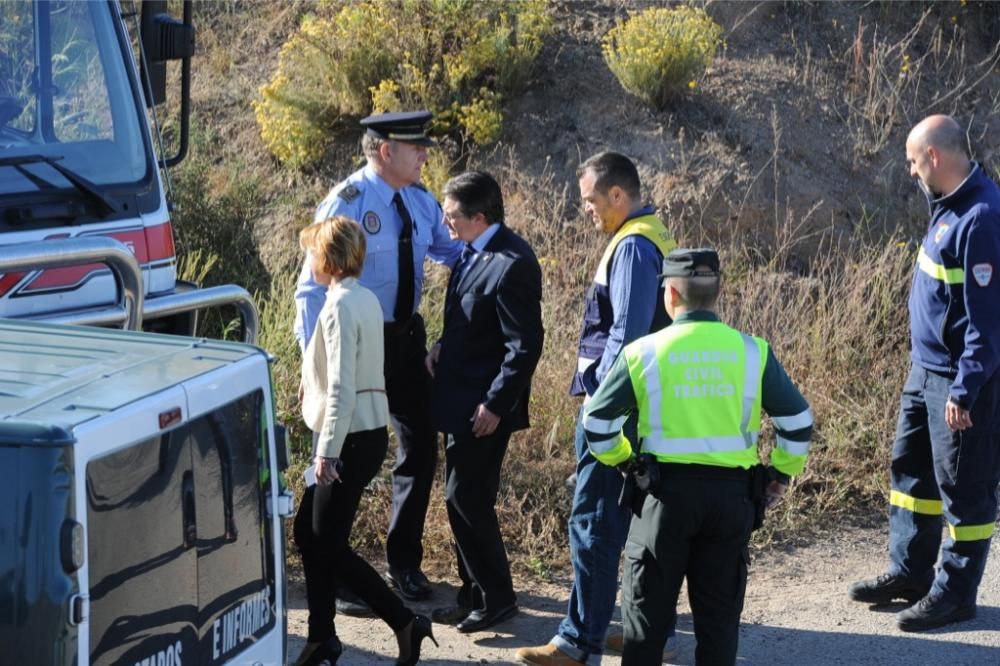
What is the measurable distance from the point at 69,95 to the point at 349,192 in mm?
1241

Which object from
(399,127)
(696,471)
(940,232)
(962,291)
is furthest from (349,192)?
(962,291)

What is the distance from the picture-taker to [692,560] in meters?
4.29

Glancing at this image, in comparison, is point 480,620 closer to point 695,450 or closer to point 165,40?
point 695,450

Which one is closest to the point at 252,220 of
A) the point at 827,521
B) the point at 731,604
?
the point at 827,521

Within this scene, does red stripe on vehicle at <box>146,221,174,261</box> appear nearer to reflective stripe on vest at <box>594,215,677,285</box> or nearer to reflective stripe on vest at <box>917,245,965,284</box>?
reflective stripe on vest at <box>594,215,677,285</box>

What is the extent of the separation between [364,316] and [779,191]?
5711 mm

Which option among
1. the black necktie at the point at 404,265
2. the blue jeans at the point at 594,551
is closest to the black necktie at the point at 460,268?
the black necktie at the point at 404,265

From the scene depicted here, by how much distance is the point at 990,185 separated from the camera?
5238 millimetres

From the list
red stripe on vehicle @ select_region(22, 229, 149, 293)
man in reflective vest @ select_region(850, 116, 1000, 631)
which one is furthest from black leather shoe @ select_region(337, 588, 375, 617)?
man in reflective vest @ select_region(850, 116, 1000, 631)

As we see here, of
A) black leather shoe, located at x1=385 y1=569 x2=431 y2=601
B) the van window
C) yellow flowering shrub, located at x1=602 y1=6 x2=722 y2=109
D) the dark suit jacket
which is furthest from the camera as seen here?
yellow flowering shrub, located at x1=602 y1=6 x2=722 y2=109

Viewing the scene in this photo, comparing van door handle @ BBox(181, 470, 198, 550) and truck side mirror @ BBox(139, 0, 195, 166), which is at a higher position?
truck side mirror @ BBox(139, 0, 195, 166)

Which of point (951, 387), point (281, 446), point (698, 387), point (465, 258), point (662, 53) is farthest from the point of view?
point (662, 53)

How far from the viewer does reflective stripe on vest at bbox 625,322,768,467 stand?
4152mm

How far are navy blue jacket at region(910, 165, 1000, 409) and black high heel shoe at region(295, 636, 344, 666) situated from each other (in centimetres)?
251
